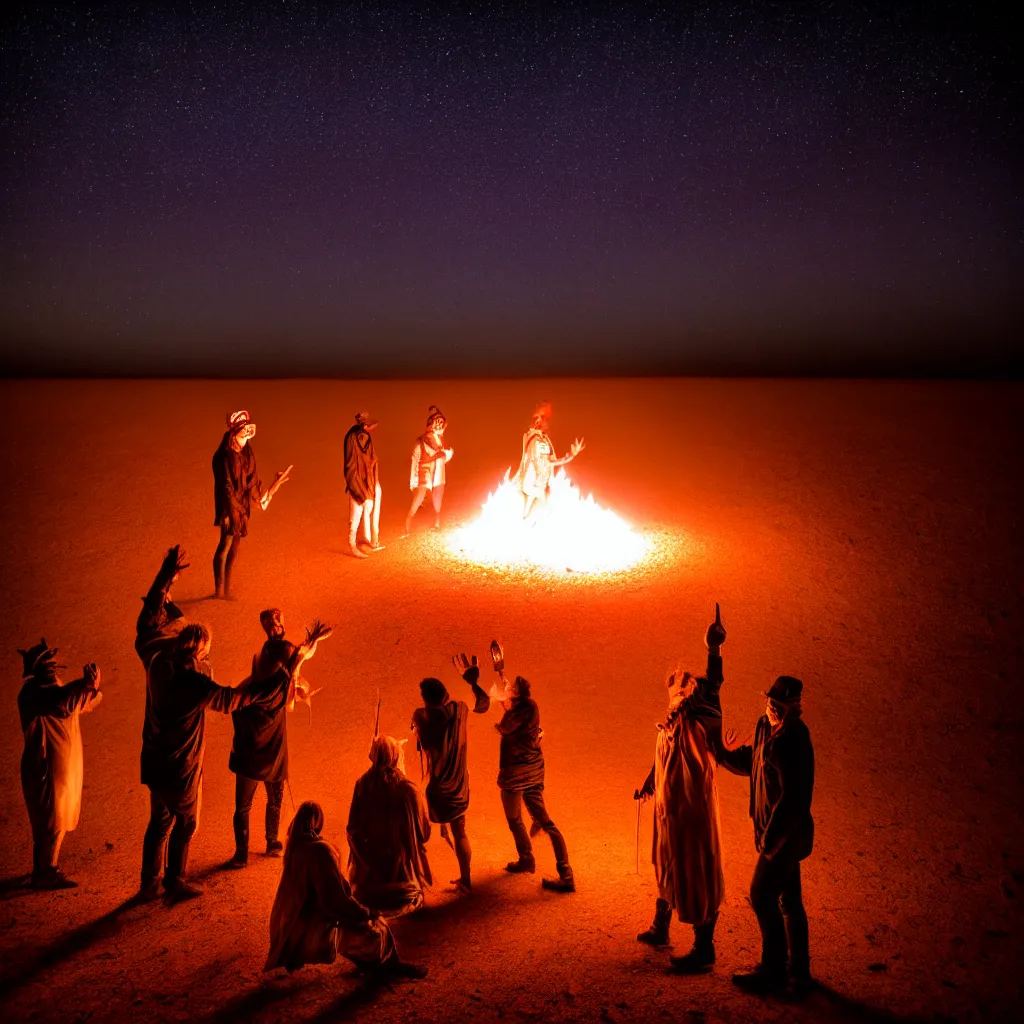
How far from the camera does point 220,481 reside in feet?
34.5

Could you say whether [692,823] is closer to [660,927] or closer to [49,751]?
[660,927]

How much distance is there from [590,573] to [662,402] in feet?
50.0

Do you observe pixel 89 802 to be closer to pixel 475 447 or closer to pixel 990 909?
pixel 990 909

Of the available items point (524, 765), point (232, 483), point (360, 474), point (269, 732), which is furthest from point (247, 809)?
point (360, 474)

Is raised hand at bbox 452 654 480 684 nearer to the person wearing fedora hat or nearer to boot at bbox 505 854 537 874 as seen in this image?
boot at bbox 505 854 537 874

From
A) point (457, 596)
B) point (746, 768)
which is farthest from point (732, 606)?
point (746, 768)

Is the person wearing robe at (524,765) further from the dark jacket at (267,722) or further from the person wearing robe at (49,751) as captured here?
the person wearing robe at (49,751)

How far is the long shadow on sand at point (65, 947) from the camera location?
486 centimetres

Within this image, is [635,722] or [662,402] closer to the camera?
[635,722]

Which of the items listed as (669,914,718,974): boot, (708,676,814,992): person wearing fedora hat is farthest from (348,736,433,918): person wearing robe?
(708,676,814,992): person wearing fedora hat

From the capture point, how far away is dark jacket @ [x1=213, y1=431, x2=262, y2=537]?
10.4 meters

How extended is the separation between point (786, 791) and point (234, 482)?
7.75 m

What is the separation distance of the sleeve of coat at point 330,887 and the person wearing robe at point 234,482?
6530 millimetres

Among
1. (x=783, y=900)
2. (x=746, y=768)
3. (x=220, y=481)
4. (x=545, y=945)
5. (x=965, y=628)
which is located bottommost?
(x=545, y=945)
